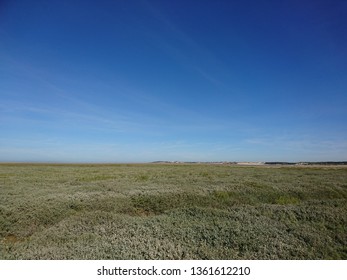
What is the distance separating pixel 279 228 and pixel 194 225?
11.2ft

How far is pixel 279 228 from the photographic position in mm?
9875

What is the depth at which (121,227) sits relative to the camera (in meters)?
10.2

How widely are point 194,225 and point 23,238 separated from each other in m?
7.29

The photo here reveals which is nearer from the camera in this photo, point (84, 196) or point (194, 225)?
point (194, 225)

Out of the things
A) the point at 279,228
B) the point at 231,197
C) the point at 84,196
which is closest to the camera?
the point at 279,228

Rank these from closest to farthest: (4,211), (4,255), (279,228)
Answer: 1. (4,255)
2. (279,228)
3. (4,211)
